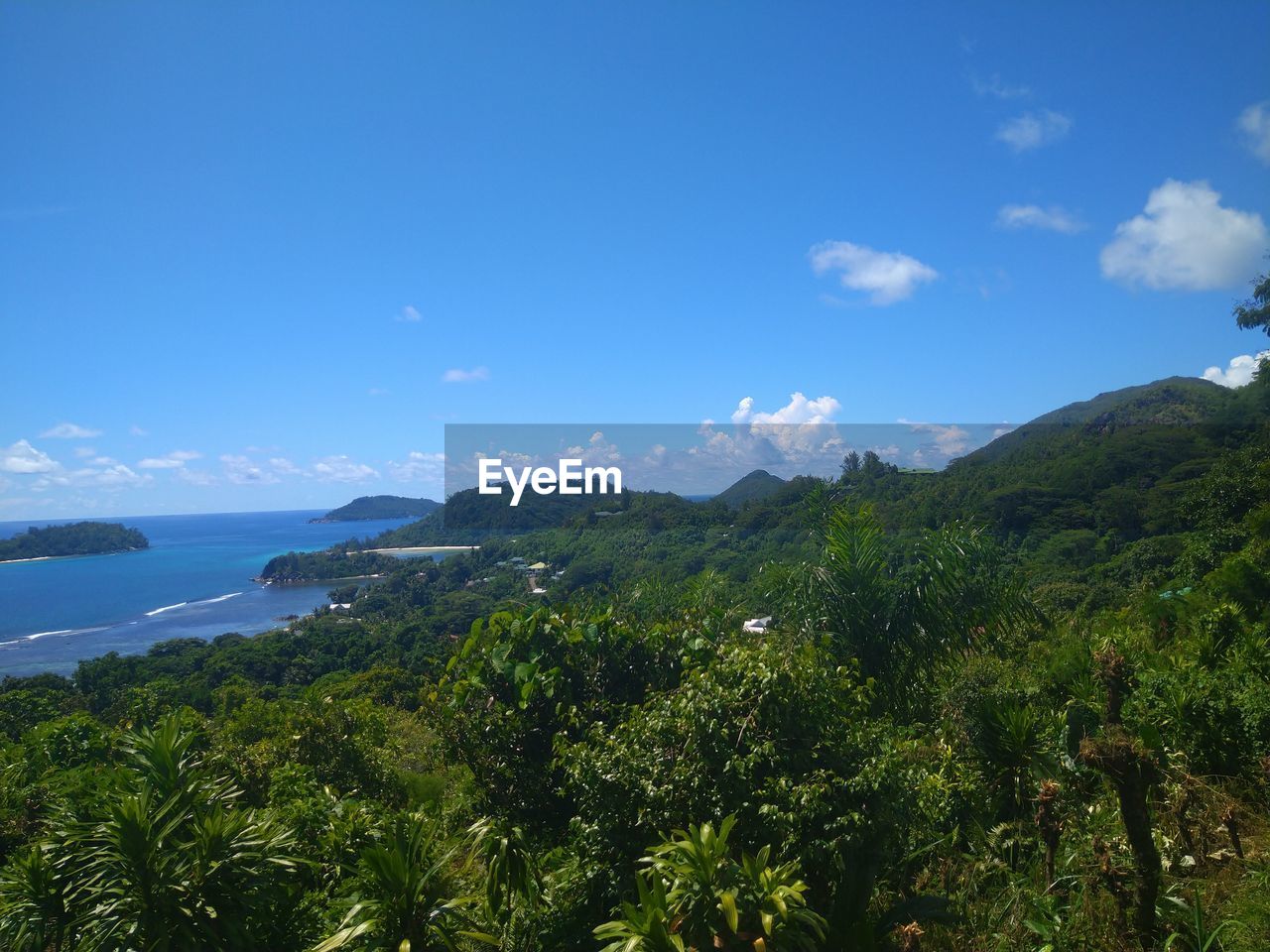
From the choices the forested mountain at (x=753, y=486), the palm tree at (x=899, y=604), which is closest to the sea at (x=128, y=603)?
the forested mountain at (x=753, y=486)

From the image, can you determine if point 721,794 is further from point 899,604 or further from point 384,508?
point 384,508

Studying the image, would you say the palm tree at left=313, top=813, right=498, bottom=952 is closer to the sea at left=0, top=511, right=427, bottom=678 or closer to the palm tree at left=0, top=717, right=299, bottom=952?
the palm tree at left=0, top=717, right=299, bottom=952

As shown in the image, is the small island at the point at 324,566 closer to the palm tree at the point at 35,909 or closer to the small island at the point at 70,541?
the small island at the point at 70,541

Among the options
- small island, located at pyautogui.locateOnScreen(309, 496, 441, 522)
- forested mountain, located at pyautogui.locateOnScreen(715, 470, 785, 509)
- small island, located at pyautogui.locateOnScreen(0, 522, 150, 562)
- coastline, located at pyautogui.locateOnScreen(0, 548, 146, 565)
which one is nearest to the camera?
forested mountain, located at pyautogui.locateOnScreen(715, 470, 785, 509)

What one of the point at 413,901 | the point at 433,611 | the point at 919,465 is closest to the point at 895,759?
the point at 413,901

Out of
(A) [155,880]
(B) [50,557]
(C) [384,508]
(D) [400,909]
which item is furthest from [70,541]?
(D) [400,909]

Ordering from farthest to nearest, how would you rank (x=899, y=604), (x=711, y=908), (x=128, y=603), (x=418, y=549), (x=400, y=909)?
(x=418, y=549) < (x=128, y=603) < (x=899, y=604) < (x=400, y=909) < (x=711, y=908)

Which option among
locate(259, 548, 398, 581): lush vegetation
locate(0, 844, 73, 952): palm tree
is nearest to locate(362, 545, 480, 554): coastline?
locate(259, 548, 398, 581): lush vegetation
